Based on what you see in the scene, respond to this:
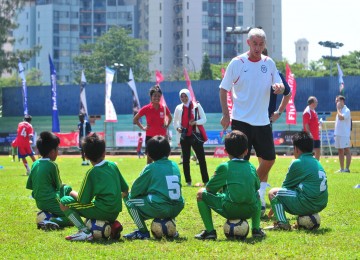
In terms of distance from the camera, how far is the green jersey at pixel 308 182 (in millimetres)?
8773

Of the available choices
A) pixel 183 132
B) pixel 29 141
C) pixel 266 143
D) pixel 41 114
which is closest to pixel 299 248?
pixel 266 143

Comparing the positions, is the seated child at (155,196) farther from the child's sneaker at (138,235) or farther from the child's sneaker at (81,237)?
the child's sneaker at (81,237)

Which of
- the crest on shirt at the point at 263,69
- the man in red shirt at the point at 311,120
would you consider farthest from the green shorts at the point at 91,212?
the man in red shirt at the point at 311,120

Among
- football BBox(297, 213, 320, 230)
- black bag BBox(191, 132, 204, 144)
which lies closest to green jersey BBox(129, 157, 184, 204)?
football BBox(297, 213, 320, 230)

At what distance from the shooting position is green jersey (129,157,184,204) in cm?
829

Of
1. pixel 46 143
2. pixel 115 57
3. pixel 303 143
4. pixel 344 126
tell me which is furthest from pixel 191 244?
pixel 115 57

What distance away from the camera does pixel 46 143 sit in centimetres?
964

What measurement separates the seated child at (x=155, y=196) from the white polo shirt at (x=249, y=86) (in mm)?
1809

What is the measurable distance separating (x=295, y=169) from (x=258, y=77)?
1.45 meters

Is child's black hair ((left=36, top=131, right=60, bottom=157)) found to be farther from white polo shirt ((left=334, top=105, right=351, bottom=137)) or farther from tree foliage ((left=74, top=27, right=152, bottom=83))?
tree foliage ((left=74, top=27, right=152, bottom=83))

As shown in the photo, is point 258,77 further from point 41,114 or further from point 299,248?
point 41,114

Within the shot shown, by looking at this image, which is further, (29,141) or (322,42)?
(322,42)

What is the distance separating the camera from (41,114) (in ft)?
198

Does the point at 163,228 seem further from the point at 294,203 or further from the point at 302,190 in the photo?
the point at 302,190
